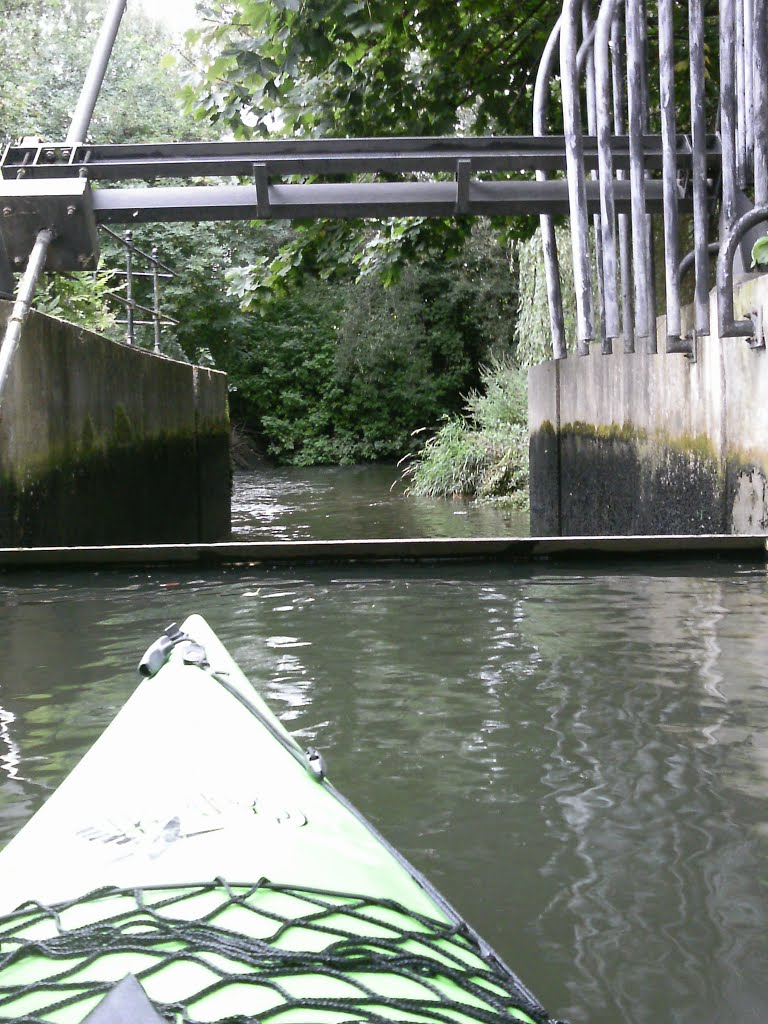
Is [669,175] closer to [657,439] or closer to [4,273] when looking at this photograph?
[657,439]

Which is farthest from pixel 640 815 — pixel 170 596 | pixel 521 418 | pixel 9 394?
pixel 521 418

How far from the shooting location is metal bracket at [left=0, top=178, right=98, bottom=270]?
282 inches

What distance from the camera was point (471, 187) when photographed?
7758 mm

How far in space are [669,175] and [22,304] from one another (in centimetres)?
360

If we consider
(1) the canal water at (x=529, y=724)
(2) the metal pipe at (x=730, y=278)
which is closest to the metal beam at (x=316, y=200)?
(2) the metal pipe at (x=730, y=278)

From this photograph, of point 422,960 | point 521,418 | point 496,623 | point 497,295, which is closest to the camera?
point 422,960

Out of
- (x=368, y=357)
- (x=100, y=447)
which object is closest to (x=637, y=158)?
(x=100, y=447)

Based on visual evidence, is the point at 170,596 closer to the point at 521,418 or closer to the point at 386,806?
the point at 386,806

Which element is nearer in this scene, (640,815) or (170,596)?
(640,815)

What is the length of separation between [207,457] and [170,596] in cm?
777

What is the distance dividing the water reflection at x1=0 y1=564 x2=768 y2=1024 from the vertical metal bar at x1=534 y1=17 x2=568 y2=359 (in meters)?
4.07

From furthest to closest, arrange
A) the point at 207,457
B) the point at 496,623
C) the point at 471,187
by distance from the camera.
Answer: the point at 207,457, the point at 471,187, the point at 496,623

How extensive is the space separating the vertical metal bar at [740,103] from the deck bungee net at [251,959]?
5.95 m

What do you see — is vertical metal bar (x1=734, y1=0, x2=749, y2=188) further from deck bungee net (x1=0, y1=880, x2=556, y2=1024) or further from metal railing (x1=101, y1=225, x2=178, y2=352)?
deck bungee net (x1=0, y1=880, x2=556, y2=1024)
